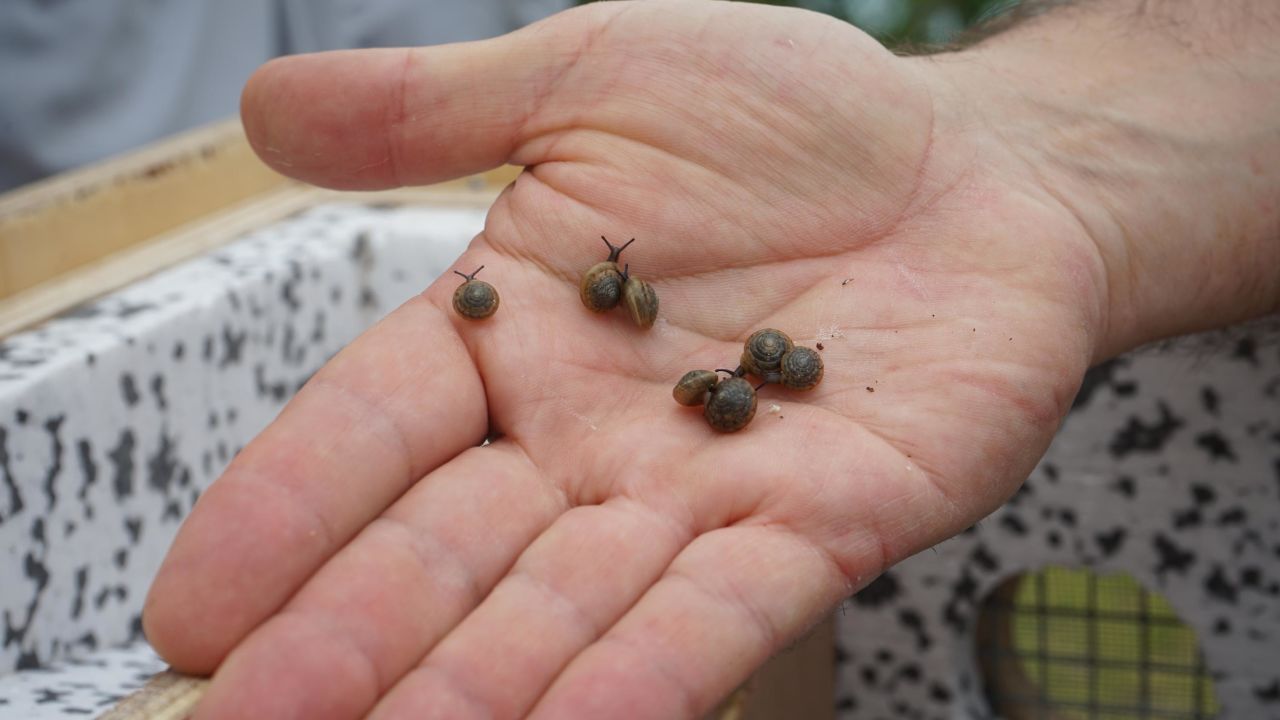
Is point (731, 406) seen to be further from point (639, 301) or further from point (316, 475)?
point (316, 475)

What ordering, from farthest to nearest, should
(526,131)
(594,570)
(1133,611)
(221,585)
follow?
(1133,611) → (526,131) → (594,570) → (221,585)

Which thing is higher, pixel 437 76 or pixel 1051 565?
pixel 437 76

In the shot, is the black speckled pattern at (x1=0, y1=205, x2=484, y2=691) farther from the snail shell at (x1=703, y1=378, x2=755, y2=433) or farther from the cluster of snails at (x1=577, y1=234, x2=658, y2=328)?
the snail shell at (x1=703, y1=378, x2=755, y2=433)

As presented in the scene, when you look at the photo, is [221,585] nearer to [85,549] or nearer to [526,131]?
[85,549]

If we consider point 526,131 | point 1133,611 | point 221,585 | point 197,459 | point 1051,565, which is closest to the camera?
point 221,585

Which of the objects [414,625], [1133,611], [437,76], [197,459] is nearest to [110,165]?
[197,459]

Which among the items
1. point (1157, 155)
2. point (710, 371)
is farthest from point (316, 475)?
point (1157, 155)

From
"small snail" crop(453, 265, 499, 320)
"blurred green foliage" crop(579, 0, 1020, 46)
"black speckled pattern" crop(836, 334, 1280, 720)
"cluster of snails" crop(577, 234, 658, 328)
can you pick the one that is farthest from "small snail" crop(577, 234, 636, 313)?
"blurred green foliage" crop(579, 0, 1020, 46)
